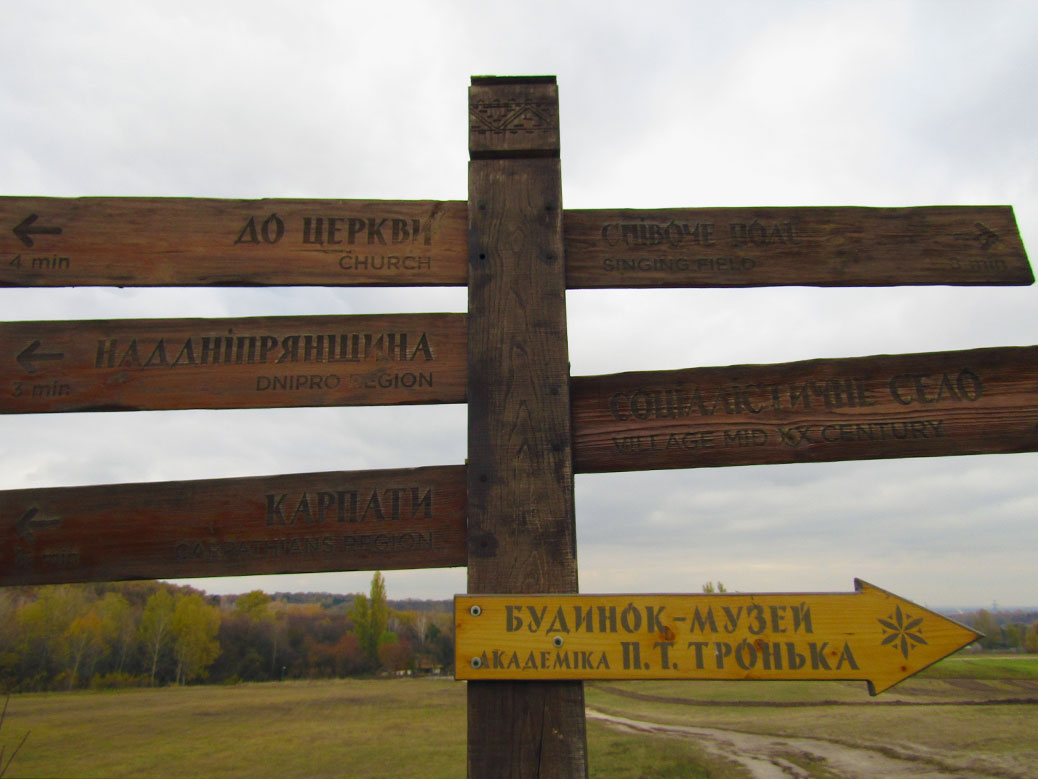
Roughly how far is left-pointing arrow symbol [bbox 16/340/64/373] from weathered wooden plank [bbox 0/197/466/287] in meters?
0.32

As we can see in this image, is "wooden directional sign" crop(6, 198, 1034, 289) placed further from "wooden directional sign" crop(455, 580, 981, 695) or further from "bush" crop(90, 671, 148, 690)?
"bush" crop(90, 671, 148, 690)

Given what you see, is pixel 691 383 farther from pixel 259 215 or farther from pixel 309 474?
pixel 259 215

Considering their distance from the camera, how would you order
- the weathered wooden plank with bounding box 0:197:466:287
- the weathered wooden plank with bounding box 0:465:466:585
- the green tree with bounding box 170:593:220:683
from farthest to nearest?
1. the green tree with bounding box 170:593:220:683
2. the weathered wooden plank with bounding box 0:197:466:287
3. the weathered wooden plank with bounding box 0:465:466:585

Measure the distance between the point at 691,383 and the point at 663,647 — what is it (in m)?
1.03

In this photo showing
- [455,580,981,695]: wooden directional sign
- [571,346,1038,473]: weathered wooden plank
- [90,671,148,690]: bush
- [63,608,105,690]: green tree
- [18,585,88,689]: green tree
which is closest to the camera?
[455,580,981,695]: wooden directional sign

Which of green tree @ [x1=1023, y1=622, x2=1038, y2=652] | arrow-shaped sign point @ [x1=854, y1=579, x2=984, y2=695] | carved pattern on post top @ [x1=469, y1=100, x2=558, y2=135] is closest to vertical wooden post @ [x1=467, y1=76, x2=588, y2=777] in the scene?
carved pattern on post top @ [x1=469, y1=100, x2=558, y2=135]

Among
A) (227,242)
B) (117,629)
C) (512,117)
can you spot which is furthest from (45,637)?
(512,117)

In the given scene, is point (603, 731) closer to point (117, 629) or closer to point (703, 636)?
point (703, 636)

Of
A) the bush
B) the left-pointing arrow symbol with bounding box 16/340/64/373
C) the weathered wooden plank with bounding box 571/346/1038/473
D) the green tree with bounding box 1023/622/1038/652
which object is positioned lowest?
the bush

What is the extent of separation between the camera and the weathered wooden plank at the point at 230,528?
7.21 feet

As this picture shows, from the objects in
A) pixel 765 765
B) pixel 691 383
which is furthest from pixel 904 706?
pixel 691 383

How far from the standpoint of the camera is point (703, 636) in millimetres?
1986

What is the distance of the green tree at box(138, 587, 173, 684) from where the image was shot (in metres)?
72.6

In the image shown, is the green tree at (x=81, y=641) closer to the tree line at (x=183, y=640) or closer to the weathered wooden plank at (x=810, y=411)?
the tree line at (x=183, y=640)
